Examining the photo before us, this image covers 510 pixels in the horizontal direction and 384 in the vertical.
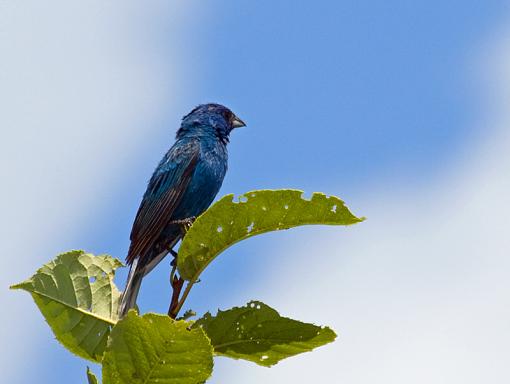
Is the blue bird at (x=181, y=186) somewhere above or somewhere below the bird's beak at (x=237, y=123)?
below

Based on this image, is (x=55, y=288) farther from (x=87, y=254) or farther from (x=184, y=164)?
(x=184, y=164)

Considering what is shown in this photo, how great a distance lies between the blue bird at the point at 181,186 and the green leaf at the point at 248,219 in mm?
1593

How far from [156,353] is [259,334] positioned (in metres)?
0.67

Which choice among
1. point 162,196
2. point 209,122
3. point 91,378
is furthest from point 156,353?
point 209,122

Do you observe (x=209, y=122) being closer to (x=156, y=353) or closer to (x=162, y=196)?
(x=162, y=196)

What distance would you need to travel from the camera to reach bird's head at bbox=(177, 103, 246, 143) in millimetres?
8695

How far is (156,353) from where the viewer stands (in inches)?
106

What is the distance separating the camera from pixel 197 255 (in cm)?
335

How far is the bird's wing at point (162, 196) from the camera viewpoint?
20.1ft

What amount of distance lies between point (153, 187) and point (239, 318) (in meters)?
4.43

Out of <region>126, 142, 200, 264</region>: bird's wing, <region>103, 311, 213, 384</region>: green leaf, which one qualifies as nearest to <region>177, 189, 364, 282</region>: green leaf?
<region>103, 311, 213, 384</region>: green leaf

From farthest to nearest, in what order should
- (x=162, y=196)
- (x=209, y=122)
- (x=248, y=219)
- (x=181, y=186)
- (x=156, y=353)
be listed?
(x=209, y=122) < (x=181, y=186) < (x=162, y=196) < (x=248, y=219) < (x=156, y=353)

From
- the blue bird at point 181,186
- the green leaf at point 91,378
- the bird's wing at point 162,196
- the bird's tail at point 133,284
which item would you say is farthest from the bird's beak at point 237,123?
the green leaf at point 91,378

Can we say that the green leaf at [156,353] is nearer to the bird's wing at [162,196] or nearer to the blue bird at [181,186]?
the blue bird at [181,186]
